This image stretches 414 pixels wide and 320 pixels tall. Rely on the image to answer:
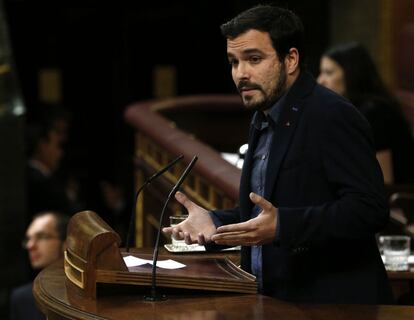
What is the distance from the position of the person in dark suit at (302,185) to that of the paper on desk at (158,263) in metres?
0.10

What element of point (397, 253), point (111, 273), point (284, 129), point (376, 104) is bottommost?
point (397, 253)

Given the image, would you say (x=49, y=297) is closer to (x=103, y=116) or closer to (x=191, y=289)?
(x=191, y=289)

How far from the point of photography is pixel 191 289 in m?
3.11

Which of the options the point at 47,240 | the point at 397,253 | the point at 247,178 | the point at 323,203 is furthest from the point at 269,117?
the point at 47,240

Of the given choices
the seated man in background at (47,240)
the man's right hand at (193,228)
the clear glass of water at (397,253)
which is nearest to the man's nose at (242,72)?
the man's right hand at (193,228)

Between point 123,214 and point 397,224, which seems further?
point 123,214

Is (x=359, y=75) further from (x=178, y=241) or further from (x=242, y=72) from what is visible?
(x=242, y=72)

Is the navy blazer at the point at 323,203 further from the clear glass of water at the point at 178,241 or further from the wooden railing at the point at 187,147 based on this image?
the wooden railing at the point at 187,147

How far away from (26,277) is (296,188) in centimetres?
446

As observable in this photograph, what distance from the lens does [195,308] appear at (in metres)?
2.96

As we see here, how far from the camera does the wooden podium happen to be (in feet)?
9.98

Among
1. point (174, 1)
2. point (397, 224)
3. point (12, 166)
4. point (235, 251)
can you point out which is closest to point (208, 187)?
point (397, 224)

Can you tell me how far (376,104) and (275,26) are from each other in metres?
2.40

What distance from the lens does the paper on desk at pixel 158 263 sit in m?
3.25
